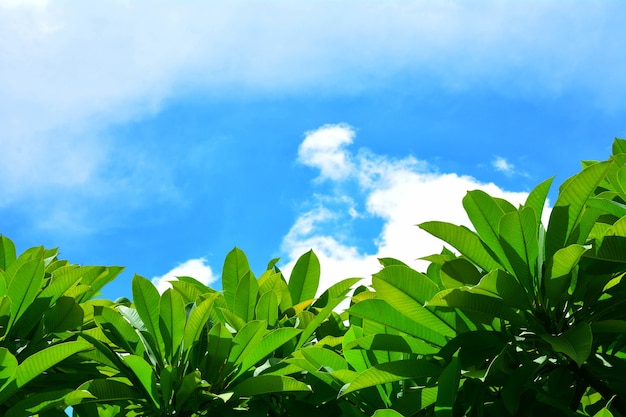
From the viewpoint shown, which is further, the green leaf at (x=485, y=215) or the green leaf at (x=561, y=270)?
the green leaf at (x=485, y=215)

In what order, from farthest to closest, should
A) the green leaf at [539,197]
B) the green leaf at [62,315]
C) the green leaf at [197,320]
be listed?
the green leaf at [62,315] → the green leaf at [197,320] → the green leaf at [539,197]

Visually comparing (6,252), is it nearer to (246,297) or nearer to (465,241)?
(246,297)

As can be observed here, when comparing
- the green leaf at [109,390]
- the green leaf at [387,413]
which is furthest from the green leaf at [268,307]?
the green leaf at [387,413]

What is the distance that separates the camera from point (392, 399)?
2260 millimetres

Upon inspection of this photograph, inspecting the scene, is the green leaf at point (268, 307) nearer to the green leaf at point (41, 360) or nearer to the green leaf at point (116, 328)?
the green leaf at point (116, 328)

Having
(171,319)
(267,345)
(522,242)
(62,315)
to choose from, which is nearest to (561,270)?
(522,242)

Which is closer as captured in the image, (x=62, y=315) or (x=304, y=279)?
(x=62, y=315)

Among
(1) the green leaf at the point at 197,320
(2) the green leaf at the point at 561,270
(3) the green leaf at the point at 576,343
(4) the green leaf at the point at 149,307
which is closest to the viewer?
(3) the green leaf at the point at 576,343

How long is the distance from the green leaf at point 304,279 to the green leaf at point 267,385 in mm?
837

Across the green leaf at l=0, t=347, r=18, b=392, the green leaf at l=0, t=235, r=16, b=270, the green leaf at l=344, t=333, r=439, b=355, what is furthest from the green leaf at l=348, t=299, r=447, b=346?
the green leaf at l=0, t=235, r=16, b=270

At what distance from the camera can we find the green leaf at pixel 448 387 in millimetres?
1917

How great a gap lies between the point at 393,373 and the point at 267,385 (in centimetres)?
48

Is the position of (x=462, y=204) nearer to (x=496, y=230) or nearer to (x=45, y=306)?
(x=496, y=230)

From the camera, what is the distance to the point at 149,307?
235cm
